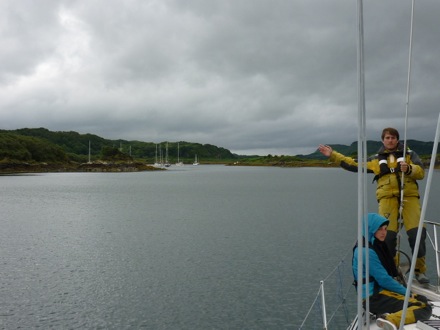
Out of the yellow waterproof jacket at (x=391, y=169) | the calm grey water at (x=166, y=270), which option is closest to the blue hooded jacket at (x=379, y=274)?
the yellow waterproof jacket at (x=391, y=169)

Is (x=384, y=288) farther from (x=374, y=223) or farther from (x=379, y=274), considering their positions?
(x=374, y=223)

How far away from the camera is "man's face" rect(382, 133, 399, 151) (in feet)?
24.4

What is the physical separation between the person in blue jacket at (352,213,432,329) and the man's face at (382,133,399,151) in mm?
2165

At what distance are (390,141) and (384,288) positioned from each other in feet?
9.91

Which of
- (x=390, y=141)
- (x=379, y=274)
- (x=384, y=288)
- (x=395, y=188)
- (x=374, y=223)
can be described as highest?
(x=390, y=141)

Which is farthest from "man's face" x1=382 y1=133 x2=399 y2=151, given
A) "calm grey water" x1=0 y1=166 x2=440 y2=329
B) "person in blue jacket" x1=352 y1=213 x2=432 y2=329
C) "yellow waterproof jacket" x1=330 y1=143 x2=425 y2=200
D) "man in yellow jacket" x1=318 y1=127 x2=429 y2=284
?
"calm grey water" x1=0 y1=166 x2=440 y2=329

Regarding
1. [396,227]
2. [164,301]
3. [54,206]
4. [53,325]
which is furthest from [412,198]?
[54,206]

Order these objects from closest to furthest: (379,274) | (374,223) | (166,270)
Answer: (379,274) < (374,223) < (166,270)

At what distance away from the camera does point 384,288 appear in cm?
566

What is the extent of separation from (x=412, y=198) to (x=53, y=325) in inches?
370

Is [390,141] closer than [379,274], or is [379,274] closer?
[379,274]

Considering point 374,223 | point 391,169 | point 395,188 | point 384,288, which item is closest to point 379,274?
point 384,288

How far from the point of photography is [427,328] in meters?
4.75

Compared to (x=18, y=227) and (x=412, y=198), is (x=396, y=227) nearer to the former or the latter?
(x=412, y=198)
